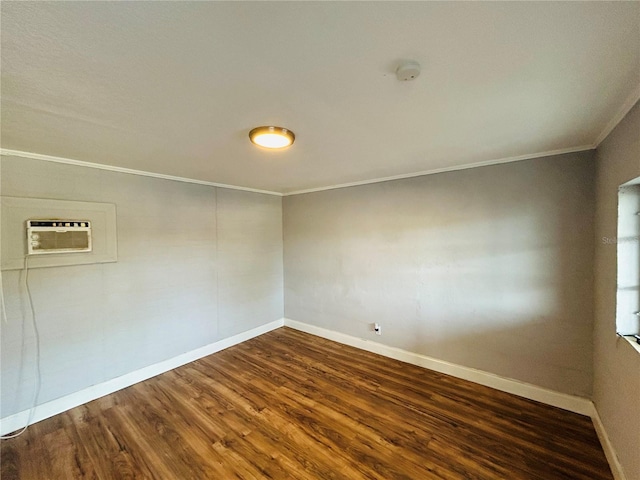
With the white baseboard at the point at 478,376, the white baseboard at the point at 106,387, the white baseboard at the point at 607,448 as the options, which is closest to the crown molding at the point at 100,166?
the white baseboard at the point at 106,387

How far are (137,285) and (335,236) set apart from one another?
2.59 meters

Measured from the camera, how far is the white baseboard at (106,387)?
2072 mm

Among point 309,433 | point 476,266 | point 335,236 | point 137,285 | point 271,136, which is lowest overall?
point 309,433

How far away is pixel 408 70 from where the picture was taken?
107cm

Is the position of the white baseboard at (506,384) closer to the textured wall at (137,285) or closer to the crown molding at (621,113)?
the textured wall at (137,285)

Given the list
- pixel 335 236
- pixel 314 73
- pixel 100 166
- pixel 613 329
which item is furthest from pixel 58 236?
pixel 613 329

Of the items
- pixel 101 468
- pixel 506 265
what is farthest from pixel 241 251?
pixel 506 265

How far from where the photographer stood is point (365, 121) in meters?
1.61

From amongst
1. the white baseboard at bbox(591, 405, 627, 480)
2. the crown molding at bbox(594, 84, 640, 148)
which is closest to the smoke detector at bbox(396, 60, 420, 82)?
the crown molding at bbox(594, 84, 640, 148)

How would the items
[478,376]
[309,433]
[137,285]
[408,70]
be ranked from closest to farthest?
[408,70]
[309,433]
[478,376]
[137,285]

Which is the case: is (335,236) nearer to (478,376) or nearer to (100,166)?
(478,376)

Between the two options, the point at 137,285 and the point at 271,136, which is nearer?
the point at 271,136

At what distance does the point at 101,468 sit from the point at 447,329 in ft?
10.7

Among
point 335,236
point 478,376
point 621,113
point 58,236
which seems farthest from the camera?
point 335,236
